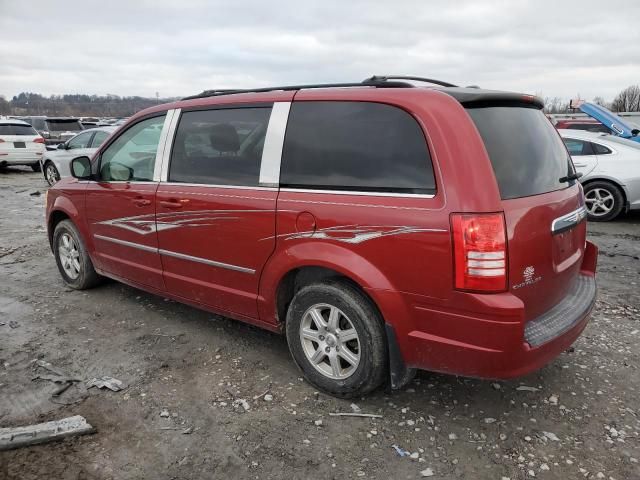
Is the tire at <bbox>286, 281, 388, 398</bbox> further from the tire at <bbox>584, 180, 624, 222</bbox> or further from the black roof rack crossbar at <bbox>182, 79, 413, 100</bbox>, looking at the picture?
the tire at <bbox>584, 180, 624, 222</bbox>

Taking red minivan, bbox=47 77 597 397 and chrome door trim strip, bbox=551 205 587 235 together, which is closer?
red minivan, bbox=47 77 597 397

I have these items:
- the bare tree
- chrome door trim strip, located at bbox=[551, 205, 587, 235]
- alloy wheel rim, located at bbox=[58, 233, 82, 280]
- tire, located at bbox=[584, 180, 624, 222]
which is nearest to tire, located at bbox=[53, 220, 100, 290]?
alloy wheel rim, located at bbox=[58, 233, 82, 280]

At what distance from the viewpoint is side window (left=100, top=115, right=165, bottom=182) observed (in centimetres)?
399

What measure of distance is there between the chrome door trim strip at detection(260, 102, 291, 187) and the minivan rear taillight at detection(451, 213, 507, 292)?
122cm

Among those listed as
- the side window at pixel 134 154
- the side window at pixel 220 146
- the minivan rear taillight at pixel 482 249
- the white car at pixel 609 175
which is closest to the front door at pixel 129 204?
the side window at pixel 134 154

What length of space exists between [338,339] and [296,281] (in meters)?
0.47

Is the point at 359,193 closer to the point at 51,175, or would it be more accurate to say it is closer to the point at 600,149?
the point at 600,149

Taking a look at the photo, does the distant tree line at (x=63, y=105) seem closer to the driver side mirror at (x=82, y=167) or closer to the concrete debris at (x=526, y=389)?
the driver side mirror at (x=82, y=167)

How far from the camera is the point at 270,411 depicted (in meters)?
2.95

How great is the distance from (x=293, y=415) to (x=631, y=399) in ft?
6.72

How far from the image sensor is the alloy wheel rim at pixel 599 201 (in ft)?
27.1

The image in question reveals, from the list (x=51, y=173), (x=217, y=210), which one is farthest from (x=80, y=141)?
(x=217, y=210)

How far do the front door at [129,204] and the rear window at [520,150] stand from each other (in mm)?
2440

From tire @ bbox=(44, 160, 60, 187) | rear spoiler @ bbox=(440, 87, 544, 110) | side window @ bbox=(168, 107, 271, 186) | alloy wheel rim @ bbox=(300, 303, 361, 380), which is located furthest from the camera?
tire @ bbox=(44, 160, 60, 187)
